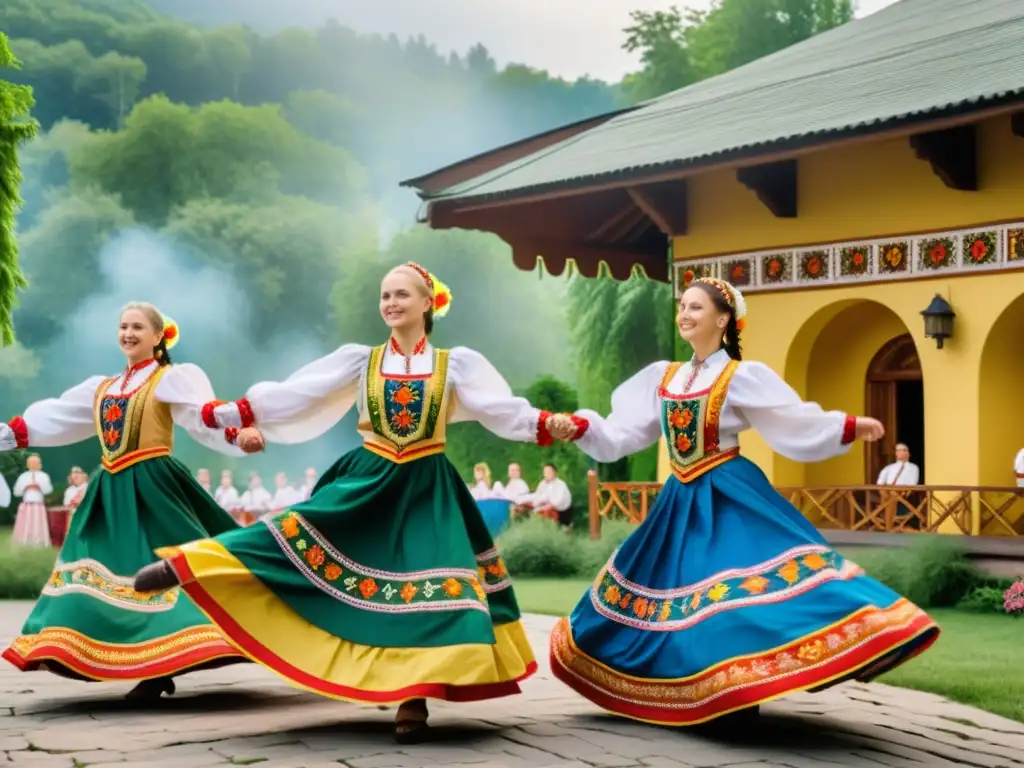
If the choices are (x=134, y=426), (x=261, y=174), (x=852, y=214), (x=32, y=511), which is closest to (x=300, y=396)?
(x=134, y=426)

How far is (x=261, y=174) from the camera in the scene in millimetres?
42719

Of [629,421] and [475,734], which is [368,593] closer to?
[475,734]

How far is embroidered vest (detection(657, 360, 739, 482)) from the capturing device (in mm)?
5395

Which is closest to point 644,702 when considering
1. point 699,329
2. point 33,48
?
point 699,329

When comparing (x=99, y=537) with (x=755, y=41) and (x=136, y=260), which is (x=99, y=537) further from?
(x=136, y=260)

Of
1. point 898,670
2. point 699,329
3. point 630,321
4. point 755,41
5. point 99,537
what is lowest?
point 898,670

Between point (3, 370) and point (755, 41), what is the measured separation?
66.4 ft

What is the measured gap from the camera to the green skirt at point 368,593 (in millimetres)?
4867

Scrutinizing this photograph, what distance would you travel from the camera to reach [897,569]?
10648mm

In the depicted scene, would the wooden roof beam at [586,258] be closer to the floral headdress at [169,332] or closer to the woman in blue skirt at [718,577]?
the floral headdress at [169,332]

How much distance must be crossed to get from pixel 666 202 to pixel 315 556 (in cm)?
923

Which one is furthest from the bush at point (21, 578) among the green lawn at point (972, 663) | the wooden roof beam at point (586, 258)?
the wooden roof beam at point (586, 258)

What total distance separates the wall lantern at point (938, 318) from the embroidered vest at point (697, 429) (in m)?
6.83

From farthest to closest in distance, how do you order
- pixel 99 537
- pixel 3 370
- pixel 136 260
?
pixel 136 260
pixel 3 370
pixel 99 537
